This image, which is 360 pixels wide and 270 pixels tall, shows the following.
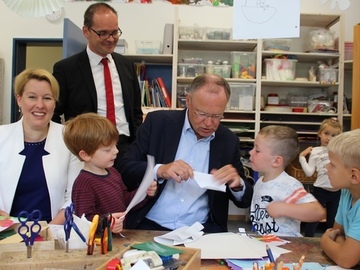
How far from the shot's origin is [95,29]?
2283mm

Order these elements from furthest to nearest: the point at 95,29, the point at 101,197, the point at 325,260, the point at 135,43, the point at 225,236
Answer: the point at 135,43 → the point at 95,29 → the point at 101,197 → the point at 225,236 → the point at 325,260

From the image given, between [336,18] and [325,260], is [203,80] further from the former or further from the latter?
[336,18]

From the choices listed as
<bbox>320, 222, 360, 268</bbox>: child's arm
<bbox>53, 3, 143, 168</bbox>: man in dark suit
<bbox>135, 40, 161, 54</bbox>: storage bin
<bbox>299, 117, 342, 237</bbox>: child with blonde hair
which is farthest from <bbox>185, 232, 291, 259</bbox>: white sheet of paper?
<bbox>135, 40, 161, 54</bbox>: storage bin

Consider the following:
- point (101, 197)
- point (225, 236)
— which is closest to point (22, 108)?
point (101, 197)

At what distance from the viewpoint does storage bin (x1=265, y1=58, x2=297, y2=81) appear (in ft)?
13.3

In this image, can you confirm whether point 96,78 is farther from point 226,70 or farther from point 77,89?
point 226,70

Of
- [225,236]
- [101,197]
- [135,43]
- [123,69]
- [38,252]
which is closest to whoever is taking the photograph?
[38,252]

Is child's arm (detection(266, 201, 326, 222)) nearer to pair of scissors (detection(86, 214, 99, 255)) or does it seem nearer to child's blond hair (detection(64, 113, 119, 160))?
child's blond hair (detection(64, 113, 119, 160))

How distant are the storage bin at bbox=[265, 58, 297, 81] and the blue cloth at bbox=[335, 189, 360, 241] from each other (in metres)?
2.93

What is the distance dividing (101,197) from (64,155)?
389mm

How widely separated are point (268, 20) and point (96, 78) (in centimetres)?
135

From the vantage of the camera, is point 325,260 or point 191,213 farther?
point 191,213

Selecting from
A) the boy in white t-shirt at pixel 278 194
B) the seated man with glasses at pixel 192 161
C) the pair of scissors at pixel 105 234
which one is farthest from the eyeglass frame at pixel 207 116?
the pair of scissors at pixel 105 234

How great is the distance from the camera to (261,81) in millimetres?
4023
